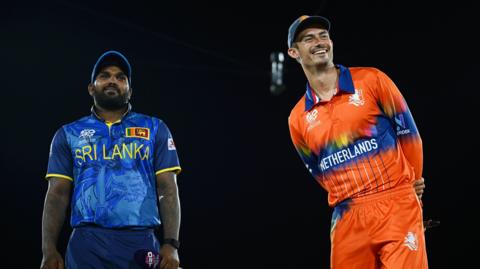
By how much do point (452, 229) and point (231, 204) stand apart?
3.62 m

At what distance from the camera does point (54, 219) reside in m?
2.88

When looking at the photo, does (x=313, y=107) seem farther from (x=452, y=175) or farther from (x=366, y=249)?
(x=452, y=175)

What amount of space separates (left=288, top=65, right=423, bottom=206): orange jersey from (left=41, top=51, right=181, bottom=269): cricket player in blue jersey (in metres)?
0.80

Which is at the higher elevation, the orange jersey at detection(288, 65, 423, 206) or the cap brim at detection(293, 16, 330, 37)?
the cap brim at detection(293, 16, 330, 37)

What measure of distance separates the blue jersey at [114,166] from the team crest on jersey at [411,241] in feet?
3.93

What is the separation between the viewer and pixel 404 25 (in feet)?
30.3

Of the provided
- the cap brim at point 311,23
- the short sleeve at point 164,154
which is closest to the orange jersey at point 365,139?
the cap brim at point 311,23

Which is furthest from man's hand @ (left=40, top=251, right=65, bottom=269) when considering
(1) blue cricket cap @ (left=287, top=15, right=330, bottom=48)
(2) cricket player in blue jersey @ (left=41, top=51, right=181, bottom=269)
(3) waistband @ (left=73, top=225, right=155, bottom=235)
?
(1) blue cricket cap @ (left=287, top=15, right=330, bottom=48)

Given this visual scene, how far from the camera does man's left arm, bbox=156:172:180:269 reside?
9.16 feet

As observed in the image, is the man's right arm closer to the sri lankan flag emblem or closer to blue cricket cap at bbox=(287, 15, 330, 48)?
the sri lankan flag emblem

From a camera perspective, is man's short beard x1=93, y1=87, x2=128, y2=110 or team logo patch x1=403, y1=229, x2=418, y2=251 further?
man's short beard x1=93, y1=87, x2=128, y2=110

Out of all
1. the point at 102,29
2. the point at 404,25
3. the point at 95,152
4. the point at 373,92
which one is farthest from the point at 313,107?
the point at 404,25

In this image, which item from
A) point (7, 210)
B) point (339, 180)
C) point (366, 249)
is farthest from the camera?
point (7, 210)

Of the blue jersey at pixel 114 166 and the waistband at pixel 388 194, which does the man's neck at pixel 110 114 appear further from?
the waistband at pixel 388 194
